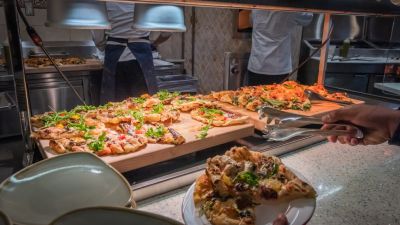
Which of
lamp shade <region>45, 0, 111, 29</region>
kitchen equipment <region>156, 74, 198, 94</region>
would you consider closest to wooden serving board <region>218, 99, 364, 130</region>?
lamp shade <region>45, 0, 111, 29</region>

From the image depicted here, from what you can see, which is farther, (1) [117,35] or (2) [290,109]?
(1) [117,35]

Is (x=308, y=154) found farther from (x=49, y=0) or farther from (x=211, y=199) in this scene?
(x=49, y=0)

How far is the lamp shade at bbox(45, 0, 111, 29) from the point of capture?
116 centimetres

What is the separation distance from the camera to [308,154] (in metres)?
1.30

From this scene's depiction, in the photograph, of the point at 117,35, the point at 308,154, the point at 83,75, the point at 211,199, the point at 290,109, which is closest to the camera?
the point at 211,199

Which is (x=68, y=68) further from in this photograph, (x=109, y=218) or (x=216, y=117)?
(x=109, y=218)

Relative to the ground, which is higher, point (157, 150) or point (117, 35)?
point (117, 35)

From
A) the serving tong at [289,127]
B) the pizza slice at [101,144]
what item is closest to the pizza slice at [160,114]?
the pizza slice at [101,144]

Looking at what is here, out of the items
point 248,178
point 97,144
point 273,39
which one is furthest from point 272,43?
point 248,178

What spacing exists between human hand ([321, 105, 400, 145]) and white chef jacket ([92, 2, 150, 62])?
71.9 inches

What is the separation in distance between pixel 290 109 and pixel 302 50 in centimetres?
301

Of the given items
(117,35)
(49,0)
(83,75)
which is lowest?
(83,75)

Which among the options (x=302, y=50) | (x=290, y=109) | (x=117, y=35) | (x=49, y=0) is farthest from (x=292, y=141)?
(x=302, y=50)

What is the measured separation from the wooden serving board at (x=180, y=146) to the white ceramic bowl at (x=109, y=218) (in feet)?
1.97
